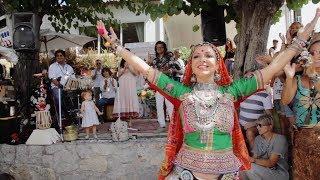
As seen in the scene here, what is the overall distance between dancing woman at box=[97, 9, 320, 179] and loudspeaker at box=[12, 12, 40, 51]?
5.53 m

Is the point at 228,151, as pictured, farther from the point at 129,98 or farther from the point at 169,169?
the point at 129,98

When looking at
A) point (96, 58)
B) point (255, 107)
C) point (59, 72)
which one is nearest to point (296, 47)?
point (255, 107)

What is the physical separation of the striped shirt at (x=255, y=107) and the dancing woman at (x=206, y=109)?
2.17 meters

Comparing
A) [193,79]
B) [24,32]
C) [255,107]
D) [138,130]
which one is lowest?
[138,130]

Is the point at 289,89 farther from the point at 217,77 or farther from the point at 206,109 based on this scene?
the point at 206,109

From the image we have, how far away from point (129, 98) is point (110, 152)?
2296 millimetres

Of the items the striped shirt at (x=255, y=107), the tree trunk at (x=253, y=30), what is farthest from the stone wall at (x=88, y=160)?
the tree trunk at (x=253, y=30)

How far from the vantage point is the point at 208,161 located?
10.2 feet

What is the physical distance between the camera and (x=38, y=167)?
675 centimetres

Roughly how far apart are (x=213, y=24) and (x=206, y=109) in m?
3.98

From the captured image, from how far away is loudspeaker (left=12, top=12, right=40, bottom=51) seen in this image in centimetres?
838

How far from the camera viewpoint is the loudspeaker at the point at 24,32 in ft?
27.5

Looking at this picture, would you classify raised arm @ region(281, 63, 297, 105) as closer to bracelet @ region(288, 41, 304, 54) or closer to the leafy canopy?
bracelet @ region(288, 41, 304, 54)

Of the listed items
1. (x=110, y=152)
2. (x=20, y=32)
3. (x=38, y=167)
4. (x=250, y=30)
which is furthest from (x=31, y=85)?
(x=250, y=30)
